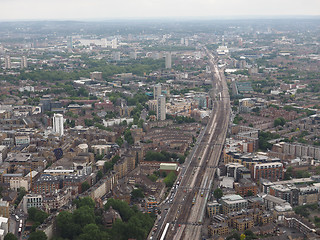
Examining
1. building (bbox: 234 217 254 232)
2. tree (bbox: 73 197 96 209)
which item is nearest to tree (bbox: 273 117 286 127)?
building (bbox: 234 217 254 232)

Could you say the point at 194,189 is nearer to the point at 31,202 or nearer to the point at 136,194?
the point at 136,194

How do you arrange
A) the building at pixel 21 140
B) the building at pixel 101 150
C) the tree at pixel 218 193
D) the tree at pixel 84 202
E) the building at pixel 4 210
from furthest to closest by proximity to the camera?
1. the building at pixel 21 140
2. the building at pixel 101 150
3. the tree at pixel 218 193
4. the tree at pixel 84 202
5. the building at pixel 4 210

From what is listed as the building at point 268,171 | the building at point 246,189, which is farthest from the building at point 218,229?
the building at point 268,171

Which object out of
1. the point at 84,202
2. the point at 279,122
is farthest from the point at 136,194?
the point at 279,122

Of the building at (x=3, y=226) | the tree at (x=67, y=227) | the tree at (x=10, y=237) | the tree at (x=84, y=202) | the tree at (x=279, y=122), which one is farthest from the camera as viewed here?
the tree at (x=279, y=122)

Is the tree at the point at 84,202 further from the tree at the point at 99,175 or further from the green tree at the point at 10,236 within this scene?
the tree at the point at 99,175

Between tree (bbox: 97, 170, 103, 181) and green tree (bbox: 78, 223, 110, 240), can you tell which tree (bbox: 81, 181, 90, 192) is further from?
green tree (bbox: 78, 223, 110, 240)
